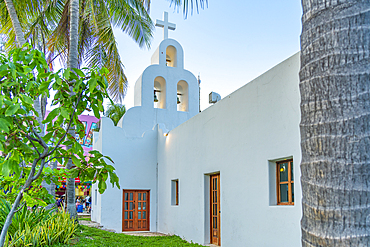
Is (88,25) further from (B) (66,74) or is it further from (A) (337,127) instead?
(A) (337,127)

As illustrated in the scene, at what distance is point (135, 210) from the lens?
13953 mm

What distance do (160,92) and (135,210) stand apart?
17.3ft

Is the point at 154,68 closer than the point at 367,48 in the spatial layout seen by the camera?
No

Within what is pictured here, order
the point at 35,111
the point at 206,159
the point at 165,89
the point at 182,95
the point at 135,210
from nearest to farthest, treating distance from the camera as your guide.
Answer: the point at 35,111 < the point at 206,159 < the point at 135,210 < the point at 165,89 < the point at 182,95

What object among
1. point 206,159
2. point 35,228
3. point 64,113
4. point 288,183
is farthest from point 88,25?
point 64,113

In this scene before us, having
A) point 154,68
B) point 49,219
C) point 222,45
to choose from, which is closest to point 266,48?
point 222,45

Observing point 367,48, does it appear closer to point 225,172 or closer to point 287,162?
point 287,162

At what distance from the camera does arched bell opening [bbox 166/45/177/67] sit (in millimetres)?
15695

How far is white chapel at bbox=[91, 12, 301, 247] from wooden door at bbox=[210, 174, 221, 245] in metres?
0.03

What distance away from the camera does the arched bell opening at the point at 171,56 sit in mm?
15695

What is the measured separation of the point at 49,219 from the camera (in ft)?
24.5

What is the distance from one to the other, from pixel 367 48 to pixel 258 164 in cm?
545

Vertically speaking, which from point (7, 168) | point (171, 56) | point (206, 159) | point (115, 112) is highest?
point (171, 56)

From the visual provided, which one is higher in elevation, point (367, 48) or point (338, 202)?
point (367, 48)
